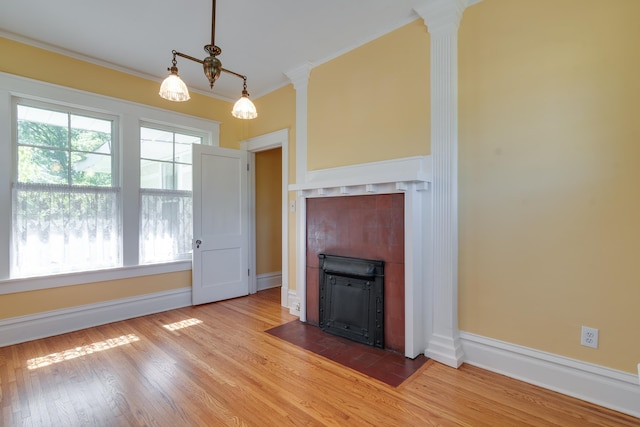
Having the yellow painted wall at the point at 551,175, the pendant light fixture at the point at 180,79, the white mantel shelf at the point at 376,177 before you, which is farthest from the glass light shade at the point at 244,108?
the yellow painted wall at the point at 551,175

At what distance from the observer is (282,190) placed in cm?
408

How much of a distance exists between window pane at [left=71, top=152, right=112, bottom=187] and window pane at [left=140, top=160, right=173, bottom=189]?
0.35 meters

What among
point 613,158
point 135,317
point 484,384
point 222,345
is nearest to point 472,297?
point 484,384

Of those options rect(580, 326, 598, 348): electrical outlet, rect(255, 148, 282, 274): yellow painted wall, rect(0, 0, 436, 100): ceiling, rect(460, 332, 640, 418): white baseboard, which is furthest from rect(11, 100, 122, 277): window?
rect(580, 326, 598, 348): electrical outlet

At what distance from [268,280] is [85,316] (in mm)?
2371

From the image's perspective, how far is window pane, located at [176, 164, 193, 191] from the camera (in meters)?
3.96

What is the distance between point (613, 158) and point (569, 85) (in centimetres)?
55

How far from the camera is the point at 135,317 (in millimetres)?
3494

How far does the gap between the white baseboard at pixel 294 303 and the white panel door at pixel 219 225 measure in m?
0.97

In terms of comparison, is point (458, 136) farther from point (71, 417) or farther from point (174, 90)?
point (71, 417)

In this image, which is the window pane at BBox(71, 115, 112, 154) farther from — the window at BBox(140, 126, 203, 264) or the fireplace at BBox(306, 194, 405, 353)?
the fireplace at BBox(306, 194, 405, 353)

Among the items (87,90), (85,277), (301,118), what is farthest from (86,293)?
(301,118)

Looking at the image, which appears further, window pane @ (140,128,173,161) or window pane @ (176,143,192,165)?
window pane @ (176,143,192,165)

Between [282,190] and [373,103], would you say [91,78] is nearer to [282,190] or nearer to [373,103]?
[282,190]
